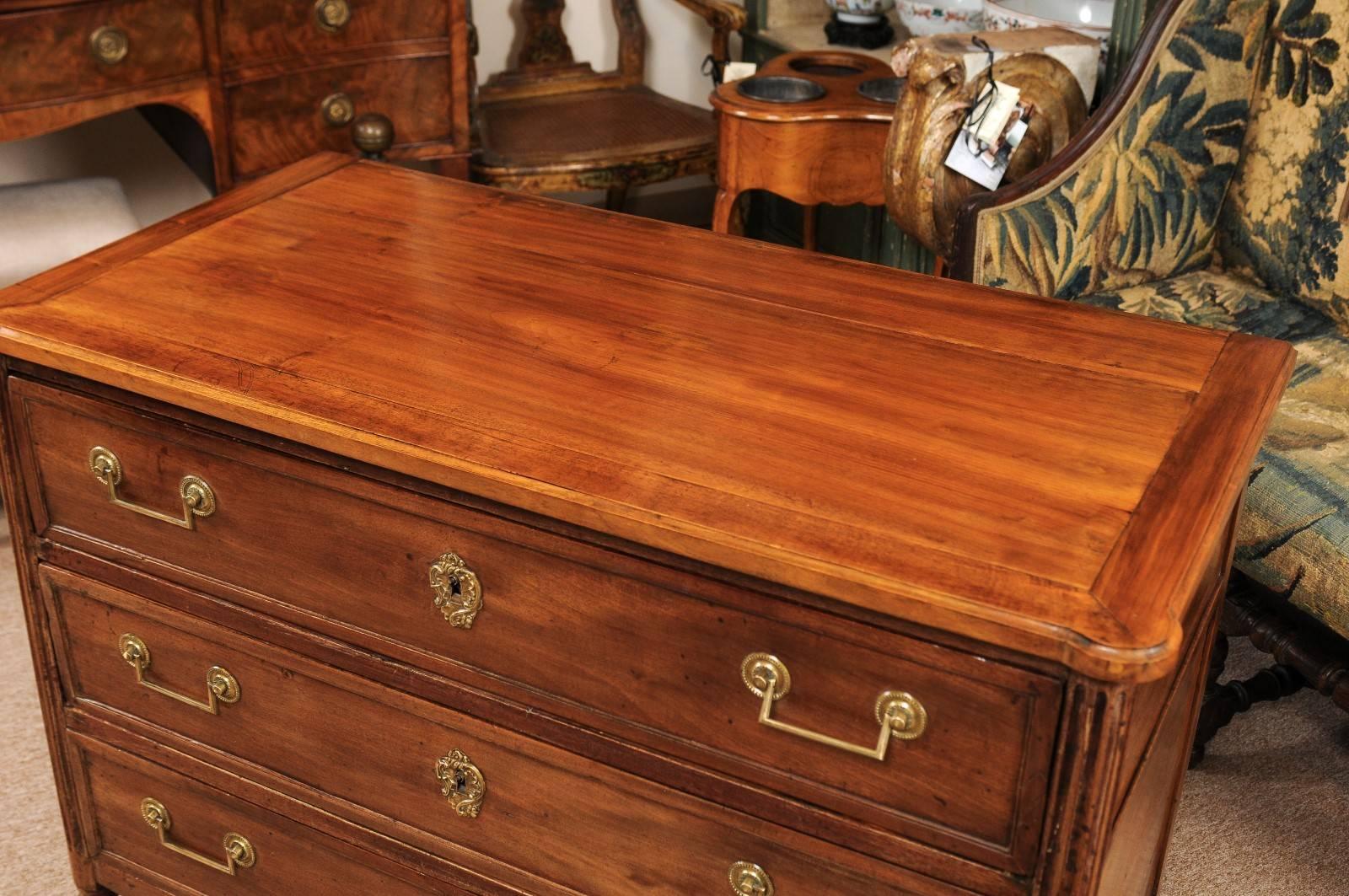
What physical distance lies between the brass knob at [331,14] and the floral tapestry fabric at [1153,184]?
4.88 ft

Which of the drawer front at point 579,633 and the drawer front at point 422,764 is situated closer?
the drawer front at point 579,633

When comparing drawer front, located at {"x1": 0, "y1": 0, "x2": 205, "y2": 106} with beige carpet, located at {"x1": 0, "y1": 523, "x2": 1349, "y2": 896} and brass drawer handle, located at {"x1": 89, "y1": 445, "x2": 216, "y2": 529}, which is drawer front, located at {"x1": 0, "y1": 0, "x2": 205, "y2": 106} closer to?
beige carpet, located at {"x1": 0, "y1": 523, "x2": 1349, "y2": 896}

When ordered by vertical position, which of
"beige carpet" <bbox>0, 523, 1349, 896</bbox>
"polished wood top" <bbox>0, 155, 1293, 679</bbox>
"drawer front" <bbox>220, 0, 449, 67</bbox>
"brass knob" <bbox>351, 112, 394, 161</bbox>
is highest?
"drawer front" <bbox>220, 0, 449, 67</bbox>

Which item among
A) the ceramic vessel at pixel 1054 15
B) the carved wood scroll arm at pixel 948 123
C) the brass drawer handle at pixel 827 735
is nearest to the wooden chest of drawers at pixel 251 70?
the carved wood scroll arm at pixel 948 123

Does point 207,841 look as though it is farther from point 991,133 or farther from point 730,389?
point 991,133

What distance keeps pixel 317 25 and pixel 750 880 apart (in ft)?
7.20

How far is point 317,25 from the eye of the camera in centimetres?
296

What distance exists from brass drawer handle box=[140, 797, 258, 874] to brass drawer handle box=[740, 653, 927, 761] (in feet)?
2.73

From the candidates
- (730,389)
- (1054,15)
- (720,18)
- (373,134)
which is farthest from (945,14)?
(730,389)

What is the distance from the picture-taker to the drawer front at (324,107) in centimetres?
294

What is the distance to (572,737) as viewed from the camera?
4.87 ft

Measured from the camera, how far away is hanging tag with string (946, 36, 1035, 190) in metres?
2.53

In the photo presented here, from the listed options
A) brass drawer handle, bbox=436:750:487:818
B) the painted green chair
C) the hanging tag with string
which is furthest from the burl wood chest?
the hanging tag with string

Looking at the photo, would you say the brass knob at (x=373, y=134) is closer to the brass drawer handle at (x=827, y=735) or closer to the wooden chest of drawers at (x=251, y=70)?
the wooden chest of drawers at (x=251, y=70)
